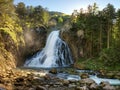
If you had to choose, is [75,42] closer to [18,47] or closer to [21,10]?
[18,47]

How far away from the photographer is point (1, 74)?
30.7 meters

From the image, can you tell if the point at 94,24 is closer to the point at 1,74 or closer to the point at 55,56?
the point at 55,56

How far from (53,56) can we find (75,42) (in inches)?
244

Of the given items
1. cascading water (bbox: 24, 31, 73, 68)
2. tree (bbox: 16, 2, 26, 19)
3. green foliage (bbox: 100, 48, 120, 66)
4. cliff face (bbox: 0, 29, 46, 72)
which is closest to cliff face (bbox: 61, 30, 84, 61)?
cascading water (bbox: 24, 31, 73, 68)

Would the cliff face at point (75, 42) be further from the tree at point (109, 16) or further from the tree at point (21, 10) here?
the tree at point (21, 10)

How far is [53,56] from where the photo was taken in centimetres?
5772

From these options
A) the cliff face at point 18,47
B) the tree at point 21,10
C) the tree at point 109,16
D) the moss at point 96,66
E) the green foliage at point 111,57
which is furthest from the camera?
the tree at point 21,10

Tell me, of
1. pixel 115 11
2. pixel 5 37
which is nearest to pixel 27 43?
pixel 5 37

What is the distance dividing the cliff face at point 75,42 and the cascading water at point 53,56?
1.03 metres

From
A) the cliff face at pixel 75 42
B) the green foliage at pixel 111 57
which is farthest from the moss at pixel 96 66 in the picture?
the cliff face at pixel 75 42

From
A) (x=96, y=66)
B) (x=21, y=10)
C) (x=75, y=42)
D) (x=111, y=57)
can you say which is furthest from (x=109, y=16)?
(x=21, y=10)

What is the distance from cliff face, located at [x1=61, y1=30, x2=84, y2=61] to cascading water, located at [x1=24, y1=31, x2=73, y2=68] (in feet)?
3.38

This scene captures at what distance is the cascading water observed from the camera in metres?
55.3

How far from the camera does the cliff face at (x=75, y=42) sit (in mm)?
58938
